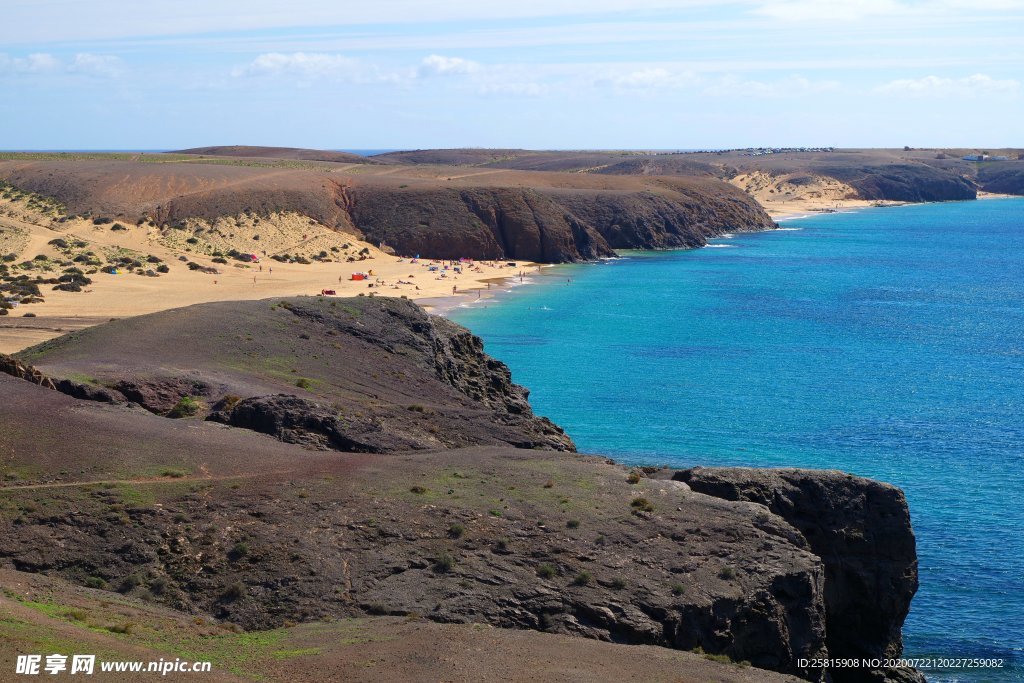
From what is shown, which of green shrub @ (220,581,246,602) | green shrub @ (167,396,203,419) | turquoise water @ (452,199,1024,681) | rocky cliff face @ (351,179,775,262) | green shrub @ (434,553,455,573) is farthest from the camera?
rocky cliff face @ (351,179,775,262)

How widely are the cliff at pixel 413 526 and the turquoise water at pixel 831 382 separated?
7.01 metres

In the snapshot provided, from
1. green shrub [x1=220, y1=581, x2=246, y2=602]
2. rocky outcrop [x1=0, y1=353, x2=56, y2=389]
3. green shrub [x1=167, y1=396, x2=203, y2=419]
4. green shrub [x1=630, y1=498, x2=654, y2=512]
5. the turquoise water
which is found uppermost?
rocky outcrop [x1=0, y1=353, x2=56, y2=389]

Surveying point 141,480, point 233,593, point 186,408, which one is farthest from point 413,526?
point 186,408

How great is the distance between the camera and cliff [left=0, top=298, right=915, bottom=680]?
26516 mm

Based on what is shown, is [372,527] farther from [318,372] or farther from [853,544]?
[318,372]

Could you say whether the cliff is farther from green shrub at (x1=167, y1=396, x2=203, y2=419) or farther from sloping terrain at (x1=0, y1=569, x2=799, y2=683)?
sloping terrain at (x1=0, y1=569, x2=799, y2=683)

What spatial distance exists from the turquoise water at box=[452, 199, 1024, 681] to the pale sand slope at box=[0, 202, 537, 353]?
1105cm

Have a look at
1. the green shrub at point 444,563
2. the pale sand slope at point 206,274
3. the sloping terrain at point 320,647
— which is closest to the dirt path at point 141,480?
the sloping terrain at point 320,647

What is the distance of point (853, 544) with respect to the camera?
108ft

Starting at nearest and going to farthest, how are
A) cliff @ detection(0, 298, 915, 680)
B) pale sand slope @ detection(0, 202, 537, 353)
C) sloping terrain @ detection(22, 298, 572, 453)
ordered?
cliff @ detection(0, 298, 915, 680) → sloping terrain @ detection(22, 298, 572, 453) → pale sand slope @ detection(0, 202, 537, 353)

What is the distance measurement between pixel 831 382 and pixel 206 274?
59.4 m

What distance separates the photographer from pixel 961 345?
83500 mm

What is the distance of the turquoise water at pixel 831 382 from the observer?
131 feet

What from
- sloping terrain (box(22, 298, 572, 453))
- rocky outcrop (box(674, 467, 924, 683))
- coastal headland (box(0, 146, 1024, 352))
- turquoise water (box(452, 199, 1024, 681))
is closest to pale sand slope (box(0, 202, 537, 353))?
coastal headland (box(0, 146, 1024, 352))
